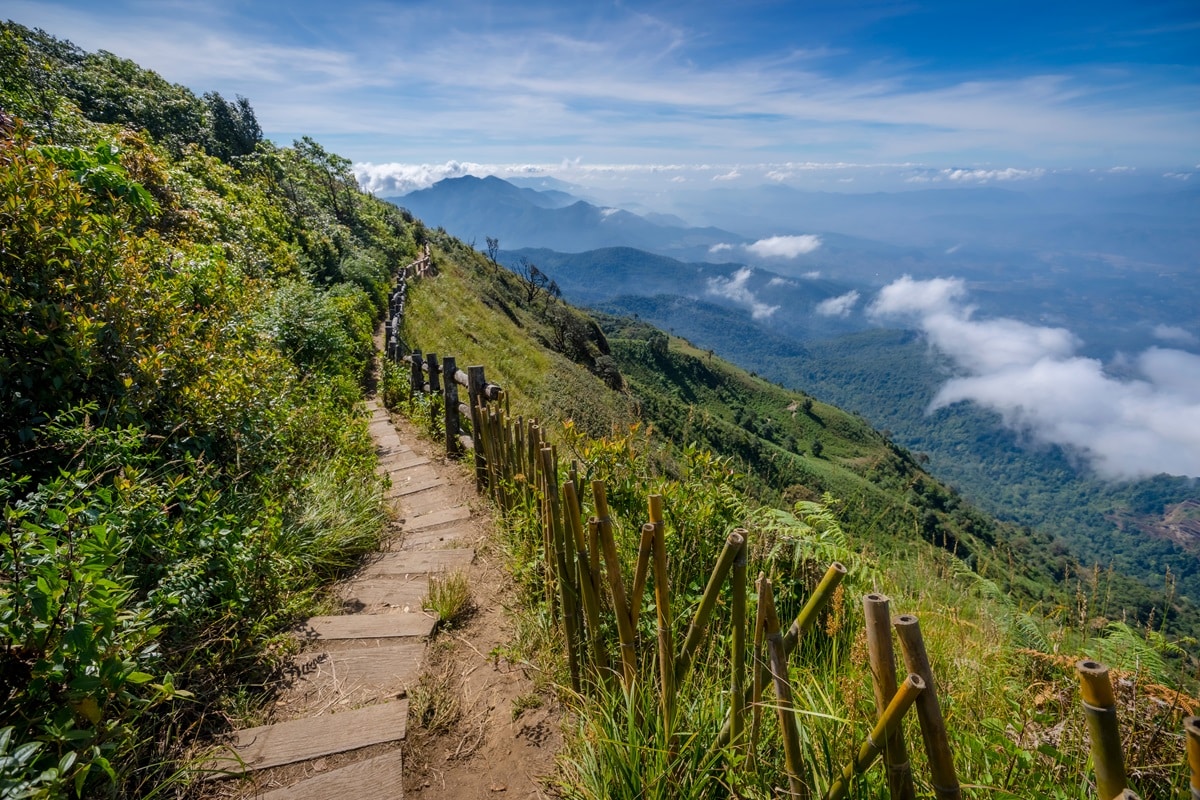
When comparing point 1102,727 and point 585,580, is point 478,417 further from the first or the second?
point 1102,727

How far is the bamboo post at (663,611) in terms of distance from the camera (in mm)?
2203

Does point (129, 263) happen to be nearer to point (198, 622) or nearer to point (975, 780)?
point (198, 622)

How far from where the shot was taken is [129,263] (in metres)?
4.28

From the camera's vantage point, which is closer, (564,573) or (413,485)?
(564,573)

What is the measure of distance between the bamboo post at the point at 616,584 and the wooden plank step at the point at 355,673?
1.49 metres

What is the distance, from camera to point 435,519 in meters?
5.64

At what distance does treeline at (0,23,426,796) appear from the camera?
2.08 m

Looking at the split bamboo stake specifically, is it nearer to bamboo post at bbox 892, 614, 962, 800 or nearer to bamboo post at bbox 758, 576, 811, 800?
bamboo post at bbox 892, 614, 962, 800

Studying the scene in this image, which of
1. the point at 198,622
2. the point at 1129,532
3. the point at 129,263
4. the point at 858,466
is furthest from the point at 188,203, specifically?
the point at 1129,532

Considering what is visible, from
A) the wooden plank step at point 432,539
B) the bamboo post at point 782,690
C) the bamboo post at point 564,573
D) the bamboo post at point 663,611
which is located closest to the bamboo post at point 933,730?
the bamboo post at point 782,690

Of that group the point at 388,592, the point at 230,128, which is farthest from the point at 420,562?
the point at 230,128

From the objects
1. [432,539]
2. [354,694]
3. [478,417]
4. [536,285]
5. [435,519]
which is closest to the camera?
[354,694]

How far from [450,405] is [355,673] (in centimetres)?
425

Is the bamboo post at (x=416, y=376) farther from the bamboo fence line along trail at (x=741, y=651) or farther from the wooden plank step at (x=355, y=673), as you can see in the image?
the wooden plank step at (x=355, y=673)
